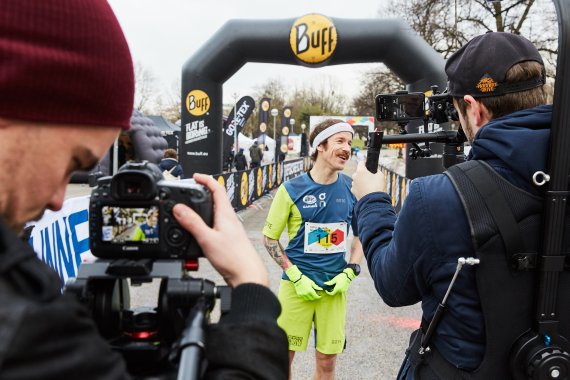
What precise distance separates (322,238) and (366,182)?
1674mm

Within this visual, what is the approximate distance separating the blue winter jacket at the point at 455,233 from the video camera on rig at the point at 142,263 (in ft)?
2.37

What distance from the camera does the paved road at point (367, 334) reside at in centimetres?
395

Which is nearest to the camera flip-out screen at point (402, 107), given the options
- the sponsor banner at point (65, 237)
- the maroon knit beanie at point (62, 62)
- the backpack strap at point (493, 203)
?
the backpack strap at point (493, 203)

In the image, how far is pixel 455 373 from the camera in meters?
1.46

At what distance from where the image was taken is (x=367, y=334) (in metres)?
4.71

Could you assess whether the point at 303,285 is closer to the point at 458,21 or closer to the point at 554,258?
the point at 554,258

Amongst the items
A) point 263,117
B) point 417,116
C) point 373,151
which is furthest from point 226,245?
point 263,117

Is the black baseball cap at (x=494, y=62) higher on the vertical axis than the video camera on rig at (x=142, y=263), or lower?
higher

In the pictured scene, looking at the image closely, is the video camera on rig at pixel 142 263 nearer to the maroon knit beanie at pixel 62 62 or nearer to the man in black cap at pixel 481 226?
the maroon knit beanie at pixel 62 62

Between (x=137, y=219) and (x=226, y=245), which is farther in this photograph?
(x=137, y=219)

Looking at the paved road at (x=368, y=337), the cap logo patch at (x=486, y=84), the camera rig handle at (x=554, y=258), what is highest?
the cap logo patch at (x=486, y=84)

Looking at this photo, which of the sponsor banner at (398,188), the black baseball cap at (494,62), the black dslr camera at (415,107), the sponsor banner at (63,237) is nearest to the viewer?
the black baseball cap at (494,62)

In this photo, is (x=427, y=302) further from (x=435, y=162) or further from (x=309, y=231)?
(x=435, y=162)

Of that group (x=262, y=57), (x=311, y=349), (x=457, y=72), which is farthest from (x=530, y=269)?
(x=262, y=57)
